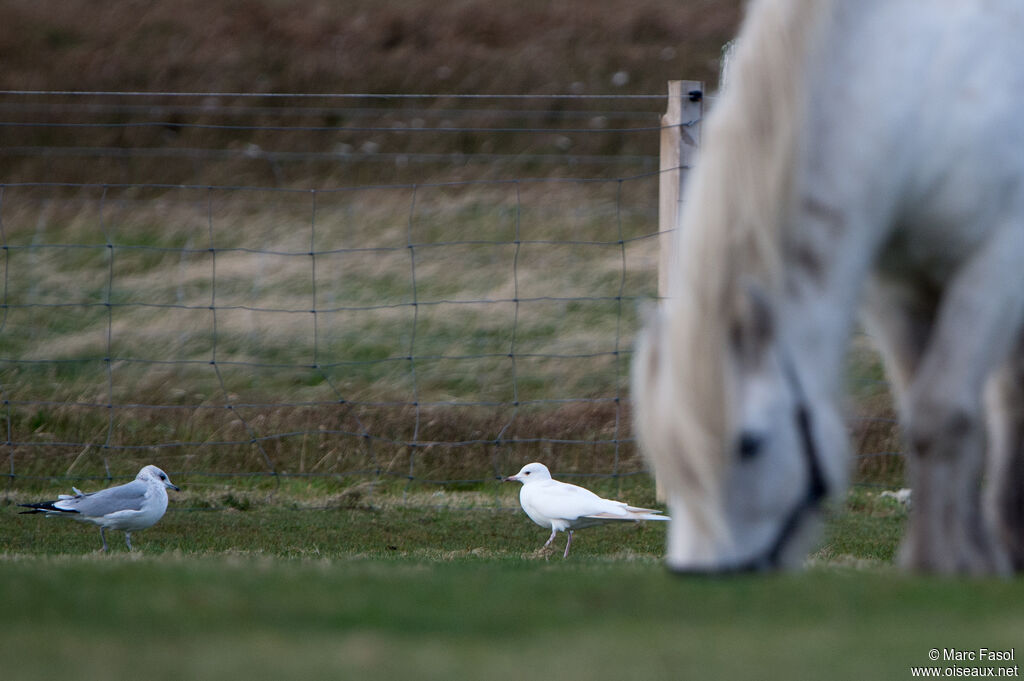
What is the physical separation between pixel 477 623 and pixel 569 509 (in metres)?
2.98

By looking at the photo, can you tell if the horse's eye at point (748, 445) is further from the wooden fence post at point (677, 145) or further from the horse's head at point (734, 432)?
the wooden fence post at point (677, 145)

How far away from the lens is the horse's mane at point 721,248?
2494mm

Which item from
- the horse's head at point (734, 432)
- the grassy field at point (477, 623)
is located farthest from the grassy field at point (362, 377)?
the horse's head at point (734, 432)

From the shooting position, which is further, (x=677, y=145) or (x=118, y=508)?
(x=677, y=145)

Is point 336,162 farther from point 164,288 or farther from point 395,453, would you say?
point 395,453

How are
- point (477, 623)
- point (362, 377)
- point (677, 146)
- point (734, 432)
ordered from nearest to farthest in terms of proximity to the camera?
point (477, 623)
point (734, 432)
point (677, 146)
point (362, 377)

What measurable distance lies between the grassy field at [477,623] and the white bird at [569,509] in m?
2.11

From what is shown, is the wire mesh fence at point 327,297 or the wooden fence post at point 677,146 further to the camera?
the wire mesh fence at point 327,297

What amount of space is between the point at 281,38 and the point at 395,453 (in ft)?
36.7

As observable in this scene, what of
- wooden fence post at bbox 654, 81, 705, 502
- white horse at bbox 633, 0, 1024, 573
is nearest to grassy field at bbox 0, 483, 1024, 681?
white horse at bbox 633, 0, 1024, 573

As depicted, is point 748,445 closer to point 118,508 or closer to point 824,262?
point 824,262

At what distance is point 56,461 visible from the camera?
22.4 feet

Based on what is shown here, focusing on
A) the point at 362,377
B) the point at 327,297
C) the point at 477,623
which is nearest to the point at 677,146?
the point at 362,377

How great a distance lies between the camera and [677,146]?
19.9ft
